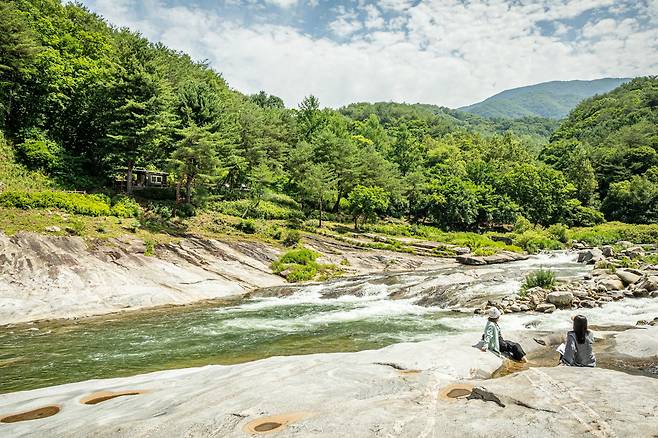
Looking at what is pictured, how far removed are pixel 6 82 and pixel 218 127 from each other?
20.4 meters

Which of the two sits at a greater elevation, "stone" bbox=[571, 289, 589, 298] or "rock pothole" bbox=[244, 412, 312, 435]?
"rock pothole" bbox=[244, 412, 312, 435]

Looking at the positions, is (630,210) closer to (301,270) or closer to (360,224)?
(360,224)

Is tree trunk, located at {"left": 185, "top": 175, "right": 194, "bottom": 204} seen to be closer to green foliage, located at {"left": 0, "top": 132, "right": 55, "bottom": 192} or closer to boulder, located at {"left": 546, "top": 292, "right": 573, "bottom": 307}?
green foliage, located at {"left": 0, "top": 132, "right": 55, "bottom": 192}

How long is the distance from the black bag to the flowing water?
155cm

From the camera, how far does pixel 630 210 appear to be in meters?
84.9

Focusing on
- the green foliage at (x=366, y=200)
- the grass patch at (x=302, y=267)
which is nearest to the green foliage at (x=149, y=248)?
the grass patch at (x=302, y=267)

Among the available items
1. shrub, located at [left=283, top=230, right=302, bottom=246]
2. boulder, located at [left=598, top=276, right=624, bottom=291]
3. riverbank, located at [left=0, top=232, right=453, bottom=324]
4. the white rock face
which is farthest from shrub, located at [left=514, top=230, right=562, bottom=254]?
the white rock face

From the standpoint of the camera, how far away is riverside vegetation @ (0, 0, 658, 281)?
1468 inches

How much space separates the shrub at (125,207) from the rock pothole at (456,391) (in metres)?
33.8

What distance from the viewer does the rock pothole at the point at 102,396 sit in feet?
29.5

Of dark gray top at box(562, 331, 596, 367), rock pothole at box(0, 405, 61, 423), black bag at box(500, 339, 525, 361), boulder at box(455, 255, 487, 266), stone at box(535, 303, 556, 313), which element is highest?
dark gray top at box(562, 331, 596, 367)

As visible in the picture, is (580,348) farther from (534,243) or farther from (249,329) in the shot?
(534,243)

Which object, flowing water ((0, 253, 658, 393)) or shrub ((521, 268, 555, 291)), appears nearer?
flowing water ((0, 253, 658, 393))

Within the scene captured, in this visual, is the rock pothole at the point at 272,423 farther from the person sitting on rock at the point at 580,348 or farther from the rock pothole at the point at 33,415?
the person sitting on rock at the point at 580,348
